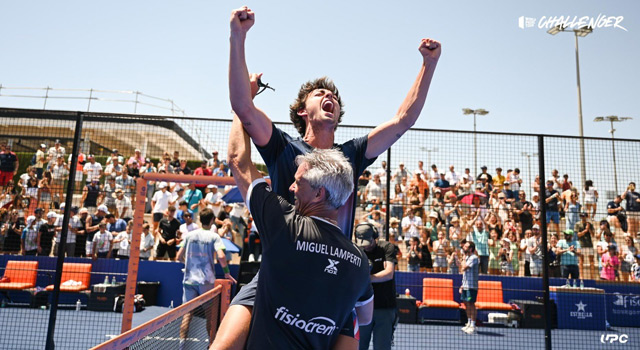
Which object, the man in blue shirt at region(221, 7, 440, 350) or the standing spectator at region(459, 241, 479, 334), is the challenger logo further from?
the standing spectator at region(459, 241, 479, 334)

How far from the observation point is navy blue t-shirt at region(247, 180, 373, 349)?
6.62 feet

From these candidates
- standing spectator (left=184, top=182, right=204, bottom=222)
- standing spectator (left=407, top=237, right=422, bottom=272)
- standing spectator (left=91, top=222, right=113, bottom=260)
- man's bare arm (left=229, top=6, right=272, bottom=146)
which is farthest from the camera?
standing spectator (left=184, top=182, right=204, bottom=222)

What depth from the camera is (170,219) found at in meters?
11.8

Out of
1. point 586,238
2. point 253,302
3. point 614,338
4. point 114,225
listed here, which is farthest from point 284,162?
point 614,338

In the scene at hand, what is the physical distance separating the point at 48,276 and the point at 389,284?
7.51m

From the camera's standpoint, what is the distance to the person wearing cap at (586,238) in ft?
30.6

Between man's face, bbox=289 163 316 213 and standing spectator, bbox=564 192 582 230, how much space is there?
24.4 feet

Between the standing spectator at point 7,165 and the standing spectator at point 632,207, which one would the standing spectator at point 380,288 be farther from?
the standing spectator at point 7,165

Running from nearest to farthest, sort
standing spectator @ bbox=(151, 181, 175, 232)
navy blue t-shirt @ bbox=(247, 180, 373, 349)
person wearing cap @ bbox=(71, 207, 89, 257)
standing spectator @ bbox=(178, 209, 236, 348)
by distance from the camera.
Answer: navy blue t-shirt @ bbox=(247, 180, 373, 349), standing spectator @ bbox=(178, 209, 236, 348), person wearing cap @ bbox=(71, 207, 89, 257), standing spectator @ bbox=(151, 181, 175, 232)

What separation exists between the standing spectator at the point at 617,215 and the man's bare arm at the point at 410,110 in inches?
261

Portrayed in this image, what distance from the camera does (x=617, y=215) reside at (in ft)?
27.9

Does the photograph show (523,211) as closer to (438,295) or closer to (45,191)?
(438,295)

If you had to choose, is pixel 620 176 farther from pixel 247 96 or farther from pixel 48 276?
pixel 48 276

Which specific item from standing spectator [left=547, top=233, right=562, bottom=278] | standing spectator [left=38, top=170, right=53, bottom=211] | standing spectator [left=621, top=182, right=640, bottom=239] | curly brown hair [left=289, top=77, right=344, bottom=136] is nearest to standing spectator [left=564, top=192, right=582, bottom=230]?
standing spectator [left=547, top=233, right=562, bottom=278]
